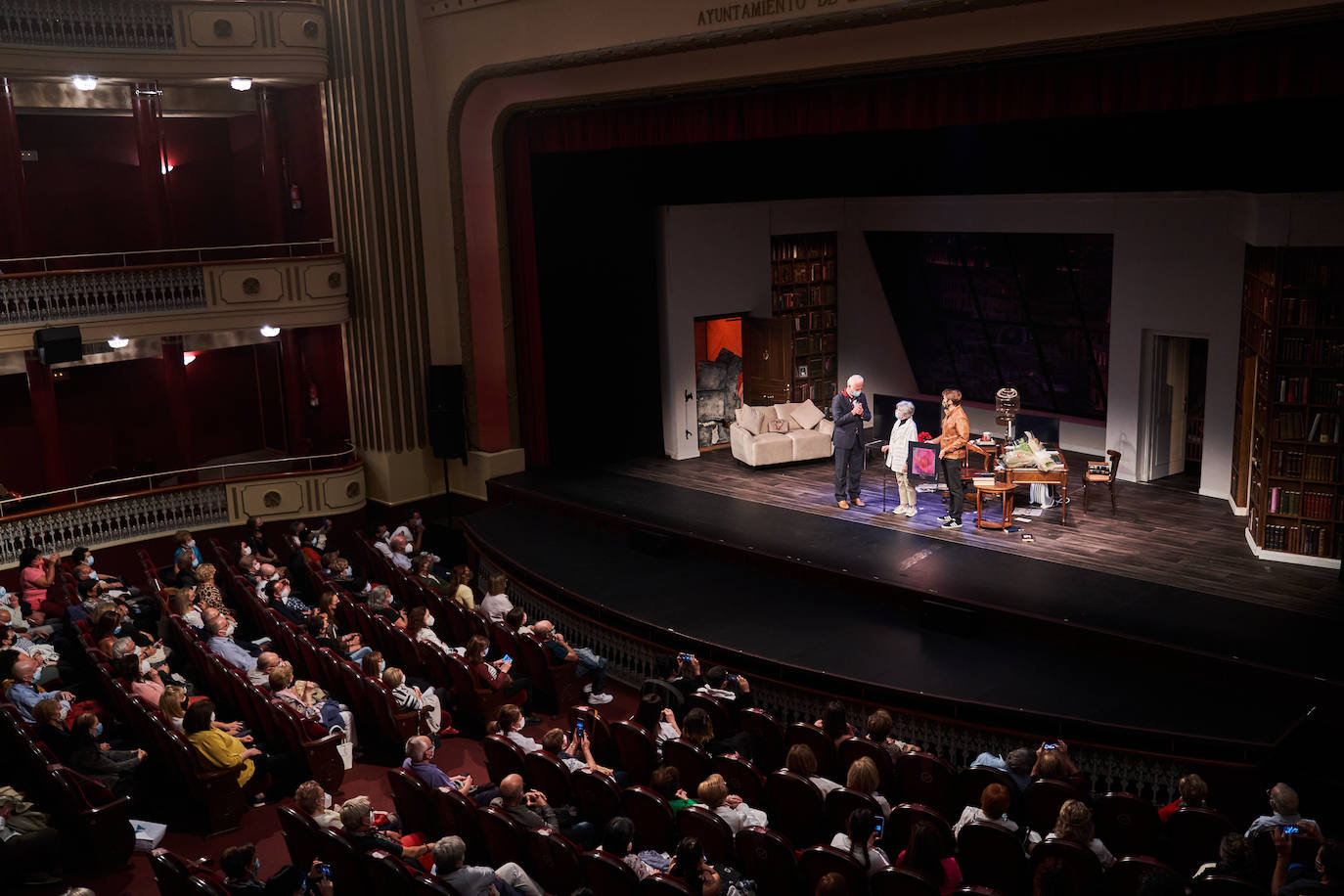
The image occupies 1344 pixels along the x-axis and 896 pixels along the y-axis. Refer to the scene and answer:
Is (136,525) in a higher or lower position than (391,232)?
lower

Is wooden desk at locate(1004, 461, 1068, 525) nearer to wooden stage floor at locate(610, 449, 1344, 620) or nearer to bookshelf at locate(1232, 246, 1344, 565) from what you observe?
wooden stage floor at locate(610, 449, 1344, 620)

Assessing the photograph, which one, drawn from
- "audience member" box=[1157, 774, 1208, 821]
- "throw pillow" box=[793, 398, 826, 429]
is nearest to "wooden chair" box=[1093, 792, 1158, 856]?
"audience member" box=[1157, 774, 1208, 821]

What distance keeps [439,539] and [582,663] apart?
504cm

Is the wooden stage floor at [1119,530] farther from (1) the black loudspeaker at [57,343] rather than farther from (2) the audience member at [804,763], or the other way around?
(1) the black loudspeaker at [57,343]

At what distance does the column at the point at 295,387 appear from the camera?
48.6ft

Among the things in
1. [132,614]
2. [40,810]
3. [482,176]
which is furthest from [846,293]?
[40,810]

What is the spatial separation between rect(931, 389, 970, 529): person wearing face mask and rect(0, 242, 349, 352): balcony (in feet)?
22.3

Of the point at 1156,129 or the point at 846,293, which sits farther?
the point at 846,293

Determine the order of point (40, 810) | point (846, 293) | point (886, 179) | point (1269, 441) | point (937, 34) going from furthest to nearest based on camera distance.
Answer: point (846, 293)
point (886, 179)
point (1269, 441)
point (937, 34)
point (40, 810)

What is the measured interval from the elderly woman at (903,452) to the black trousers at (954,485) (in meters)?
0.43

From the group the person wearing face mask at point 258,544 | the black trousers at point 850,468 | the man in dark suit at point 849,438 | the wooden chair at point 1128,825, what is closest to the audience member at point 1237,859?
the wooden chair at point 1128,825

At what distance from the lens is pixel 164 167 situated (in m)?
14.0

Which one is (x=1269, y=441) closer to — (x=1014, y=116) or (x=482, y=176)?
(x=1014, y=116)

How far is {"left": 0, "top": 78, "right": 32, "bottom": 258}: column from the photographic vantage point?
40.5 feet
